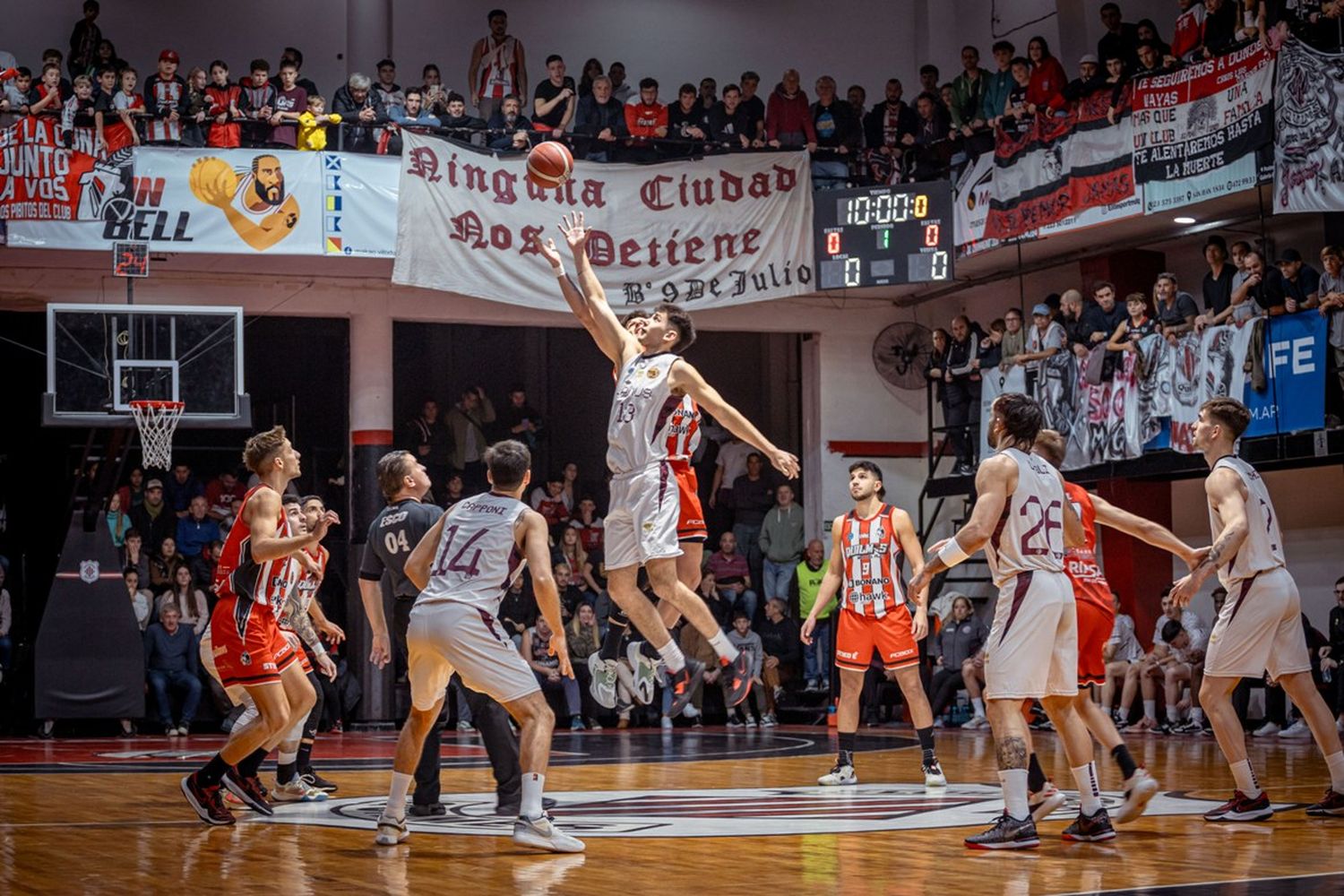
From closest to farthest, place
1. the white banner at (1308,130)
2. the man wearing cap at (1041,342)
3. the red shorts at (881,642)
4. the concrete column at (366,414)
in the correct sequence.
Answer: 1. the red shorts at (881,642)
2. the white banner at (1308,130)
3. the man wearing cap at (1041,342)
4. the concrete column at (366,414)

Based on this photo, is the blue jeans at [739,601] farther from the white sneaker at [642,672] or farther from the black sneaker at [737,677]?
the black sneaker at [737,677]

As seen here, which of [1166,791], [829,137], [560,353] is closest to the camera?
[1166,791]

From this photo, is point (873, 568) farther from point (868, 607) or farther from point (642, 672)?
point (642, 672)

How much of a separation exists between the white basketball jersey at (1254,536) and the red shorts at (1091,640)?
61 cm

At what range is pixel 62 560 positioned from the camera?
16891mm

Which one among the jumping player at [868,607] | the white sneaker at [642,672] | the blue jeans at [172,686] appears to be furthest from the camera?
the white sneaker at [642,672]

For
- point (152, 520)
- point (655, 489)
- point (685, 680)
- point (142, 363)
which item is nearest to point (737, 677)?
point (685, 680)

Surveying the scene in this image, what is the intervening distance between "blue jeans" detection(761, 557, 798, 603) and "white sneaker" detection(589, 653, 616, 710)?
2.67 m

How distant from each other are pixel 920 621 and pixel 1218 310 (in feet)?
26.1

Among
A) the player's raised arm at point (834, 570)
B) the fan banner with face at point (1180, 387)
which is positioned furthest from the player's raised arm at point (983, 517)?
the fan banner with face at point (1180, 387)

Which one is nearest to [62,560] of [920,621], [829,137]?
[829,137]

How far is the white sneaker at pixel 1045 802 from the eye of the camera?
771 cm

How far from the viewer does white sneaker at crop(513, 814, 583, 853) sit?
6.82 m

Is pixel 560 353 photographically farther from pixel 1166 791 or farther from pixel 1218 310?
pixel 1166 791
